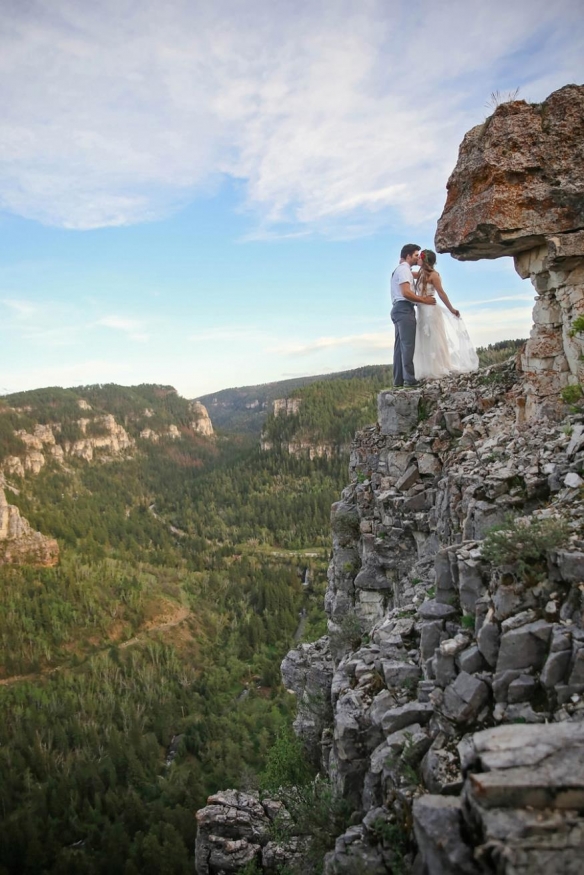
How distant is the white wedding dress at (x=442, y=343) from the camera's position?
12.7 meters

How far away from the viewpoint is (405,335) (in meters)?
13.0

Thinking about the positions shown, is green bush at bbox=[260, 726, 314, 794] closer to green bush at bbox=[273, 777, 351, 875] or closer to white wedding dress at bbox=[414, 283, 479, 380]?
green bush at bbox=[273, 777, 351, 875]

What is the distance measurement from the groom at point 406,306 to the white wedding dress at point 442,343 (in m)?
0.25

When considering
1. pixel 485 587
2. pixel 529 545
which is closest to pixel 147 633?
pixel 485 587

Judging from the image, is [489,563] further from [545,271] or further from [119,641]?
[119,641]

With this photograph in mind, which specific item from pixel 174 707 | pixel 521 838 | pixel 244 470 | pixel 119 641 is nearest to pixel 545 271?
pixel 521 838

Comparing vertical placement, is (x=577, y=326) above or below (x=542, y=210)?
below

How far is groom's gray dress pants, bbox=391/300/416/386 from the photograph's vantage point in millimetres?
12914

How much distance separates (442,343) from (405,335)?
96 cm

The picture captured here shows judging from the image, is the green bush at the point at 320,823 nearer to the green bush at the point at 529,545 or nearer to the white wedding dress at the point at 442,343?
the green bush at the point at 529,545

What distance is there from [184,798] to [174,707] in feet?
56.2

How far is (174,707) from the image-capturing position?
5378 centimetres

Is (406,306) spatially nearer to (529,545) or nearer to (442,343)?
(442,343)

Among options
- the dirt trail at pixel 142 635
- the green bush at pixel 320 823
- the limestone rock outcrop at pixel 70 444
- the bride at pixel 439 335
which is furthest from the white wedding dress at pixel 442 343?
the limestone rock outcrop at pixel 70 444
